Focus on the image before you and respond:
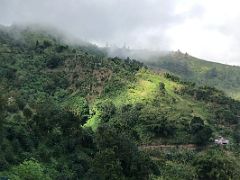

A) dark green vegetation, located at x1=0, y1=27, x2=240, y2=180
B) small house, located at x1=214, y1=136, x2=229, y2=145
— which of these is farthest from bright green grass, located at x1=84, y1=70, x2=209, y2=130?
small house, located at x1=214, y1=136, x2=229, y2=145

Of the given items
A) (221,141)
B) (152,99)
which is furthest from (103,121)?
(221,141)

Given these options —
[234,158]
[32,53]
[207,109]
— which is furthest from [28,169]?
[32,53]

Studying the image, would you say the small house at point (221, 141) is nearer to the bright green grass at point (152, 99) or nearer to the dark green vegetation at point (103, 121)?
the dark green vegetation at point (103, 121)

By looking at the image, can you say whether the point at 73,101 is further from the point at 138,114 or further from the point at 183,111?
the point at 183,111

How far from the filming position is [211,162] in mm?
69938

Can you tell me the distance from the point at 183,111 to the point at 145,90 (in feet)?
36.0

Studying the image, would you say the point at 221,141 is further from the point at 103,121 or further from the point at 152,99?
the point at 103,121

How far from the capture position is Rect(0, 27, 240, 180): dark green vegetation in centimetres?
5756

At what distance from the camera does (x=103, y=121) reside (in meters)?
98.7

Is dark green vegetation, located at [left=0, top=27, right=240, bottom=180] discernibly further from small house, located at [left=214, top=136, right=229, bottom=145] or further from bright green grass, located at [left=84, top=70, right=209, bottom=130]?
small house, located at [left=214, top=136, right=229, bottom=145]

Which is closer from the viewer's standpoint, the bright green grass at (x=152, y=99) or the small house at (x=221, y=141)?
the small house at (x=221, y=141)

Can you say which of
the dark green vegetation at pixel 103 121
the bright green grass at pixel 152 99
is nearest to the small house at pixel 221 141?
the dark green vegetation at pixel 103 121

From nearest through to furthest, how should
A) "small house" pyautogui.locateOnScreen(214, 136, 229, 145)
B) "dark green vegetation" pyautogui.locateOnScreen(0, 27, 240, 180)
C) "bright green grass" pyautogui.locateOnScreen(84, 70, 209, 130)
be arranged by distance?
"dark green vegetation" pyautogui.locateOnScreen(0, 27, 240, 180), "small house" pyautogui.locateOnScreen(214, 136, 229, 145), "bright green grass" pyautogui.locateOnScreen(84, 70, 209, 130)

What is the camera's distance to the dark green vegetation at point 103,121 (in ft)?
189
